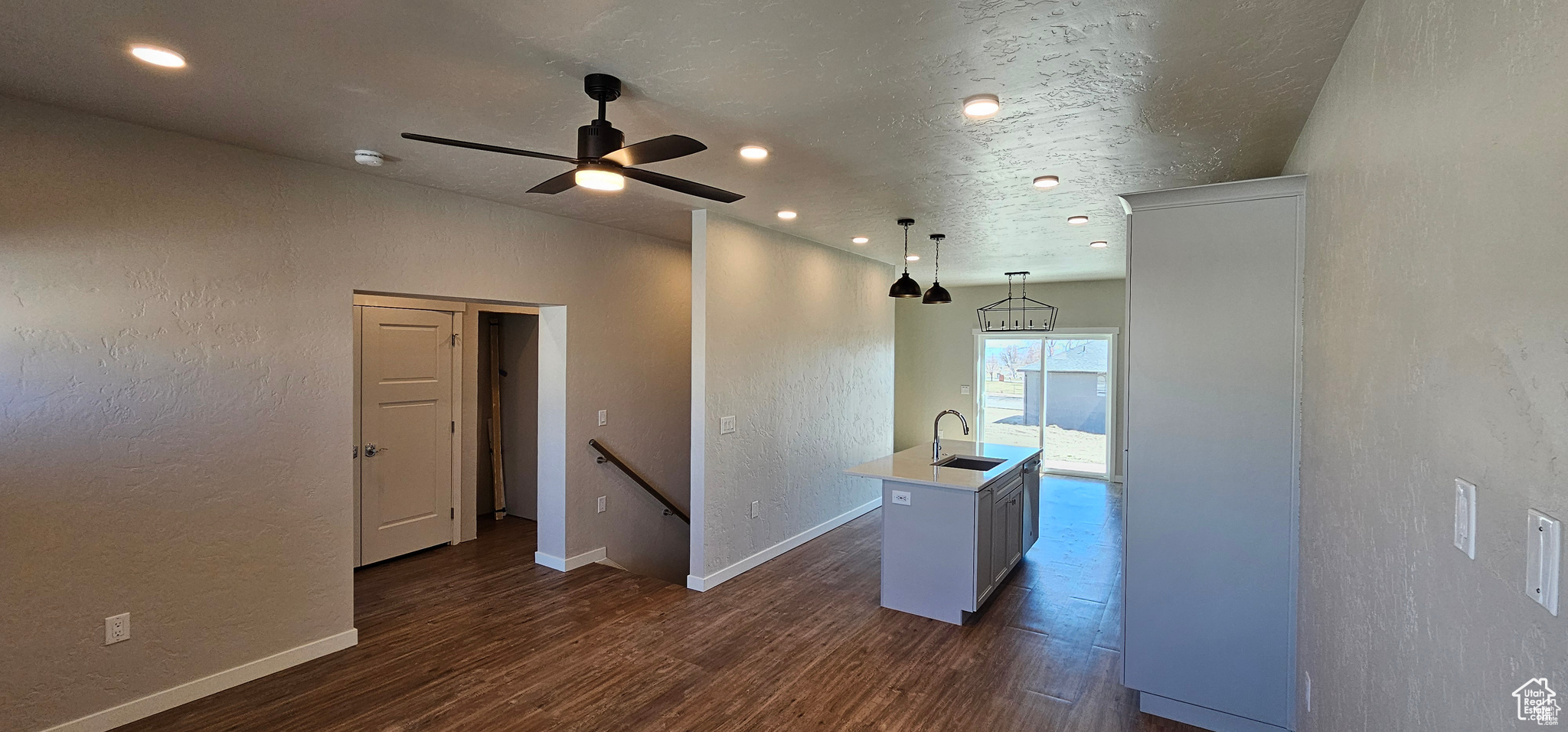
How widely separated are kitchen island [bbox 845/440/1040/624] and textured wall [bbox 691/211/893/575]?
99cm

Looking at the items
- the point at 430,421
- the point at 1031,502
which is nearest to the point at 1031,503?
the point at 1031,502

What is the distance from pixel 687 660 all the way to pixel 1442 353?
10.5 ft

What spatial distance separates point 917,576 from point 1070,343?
5.57 meters

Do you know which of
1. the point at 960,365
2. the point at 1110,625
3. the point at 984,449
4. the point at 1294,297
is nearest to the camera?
the point at 1294,297

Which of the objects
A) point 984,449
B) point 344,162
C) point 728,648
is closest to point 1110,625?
point 984,449

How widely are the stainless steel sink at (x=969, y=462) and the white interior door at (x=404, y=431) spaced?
3968 mm

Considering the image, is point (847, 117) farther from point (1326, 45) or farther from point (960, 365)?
point (960, 365)

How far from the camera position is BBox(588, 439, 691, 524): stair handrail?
4.92 metres

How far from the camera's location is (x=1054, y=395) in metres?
8.66

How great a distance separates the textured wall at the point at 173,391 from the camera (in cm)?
249

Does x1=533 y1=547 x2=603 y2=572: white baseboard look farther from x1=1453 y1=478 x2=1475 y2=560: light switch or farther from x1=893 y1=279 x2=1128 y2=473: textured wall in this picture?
x1=893 y1=279 x2=1128 y2=473: textured wall

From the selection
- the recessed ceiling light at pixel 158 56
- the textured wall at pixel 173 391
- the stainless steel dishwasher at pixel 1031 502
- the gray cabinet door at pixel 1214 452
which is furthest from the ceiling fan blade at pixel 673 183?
the stainless steel dishwasher at pixel 1031 502

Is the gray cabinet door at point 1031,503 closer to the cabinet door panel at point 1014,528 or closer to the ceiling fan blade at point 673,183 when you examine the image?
the cabinet door panel at point 1014,528

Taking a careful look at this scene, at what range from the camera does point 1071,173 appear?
11.0ft
